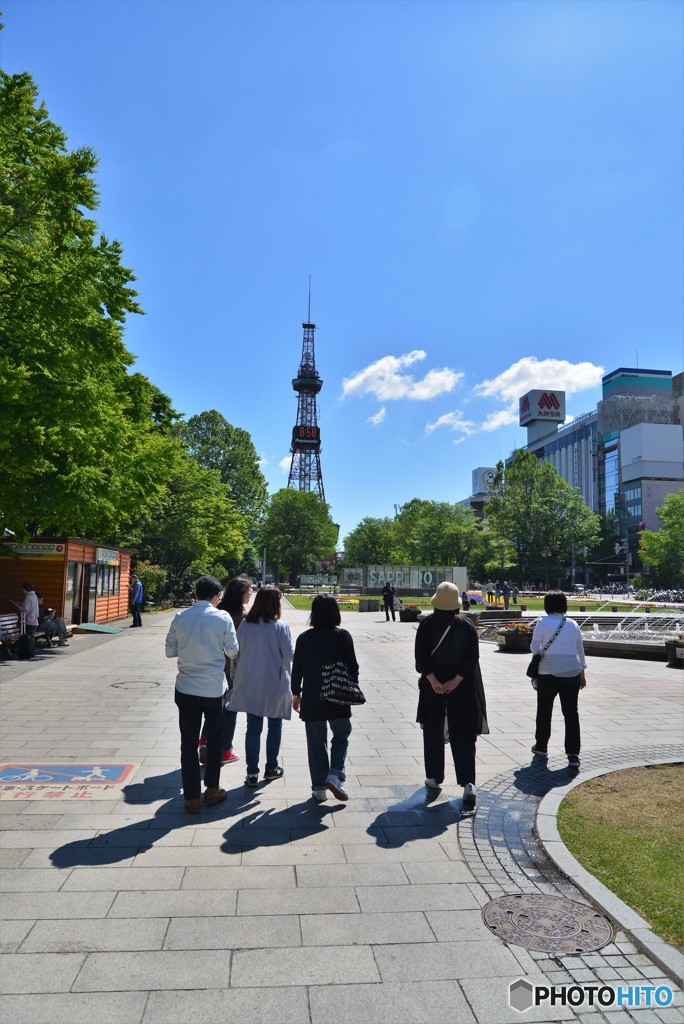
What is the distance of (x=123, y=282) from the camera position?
1600cm

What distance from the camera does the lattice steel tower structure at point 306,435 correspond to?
392ft

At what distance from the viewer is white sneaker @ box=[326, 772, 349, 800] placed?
18.3 feet

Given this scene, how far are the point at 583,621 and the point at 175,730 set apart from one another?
73.3 ft

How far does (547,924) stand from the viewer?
3705mm

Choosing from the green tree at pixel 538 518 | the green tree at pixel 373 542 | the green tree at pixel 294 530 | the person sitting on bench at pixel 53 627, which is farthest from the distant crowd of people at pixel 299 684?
the green tree at pixel 373 542

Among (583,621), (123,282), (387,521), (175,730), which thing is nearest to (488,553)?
(387,521)

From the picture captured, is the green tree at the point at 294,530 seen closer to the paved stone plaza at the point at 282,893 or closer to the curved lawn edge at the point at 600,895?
the paved stone plaza at the point at 282,893

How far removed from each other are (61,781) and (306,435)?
116 m

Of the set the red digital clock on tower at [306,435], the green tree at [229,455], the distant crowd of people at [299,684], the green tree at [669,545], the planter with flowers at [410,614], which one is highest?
the red digital clock on tower at [306,435]

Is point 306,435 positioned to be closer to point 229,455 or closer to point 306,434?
point 306,434

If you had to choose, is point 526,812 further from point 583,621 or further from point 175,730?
point 583,621

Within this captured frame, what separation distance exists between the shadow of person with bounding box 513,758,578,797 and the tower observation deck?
359 ft

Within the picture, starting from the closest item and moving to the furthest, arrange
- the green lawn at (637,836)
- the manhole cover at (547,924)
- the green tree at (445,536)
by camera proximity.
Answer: the manhole cover at (547,924) < the green lawn at (637,836) < the green tree at (445,536)

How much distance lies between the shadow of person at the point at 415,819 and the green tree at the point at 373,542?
3622 inches
